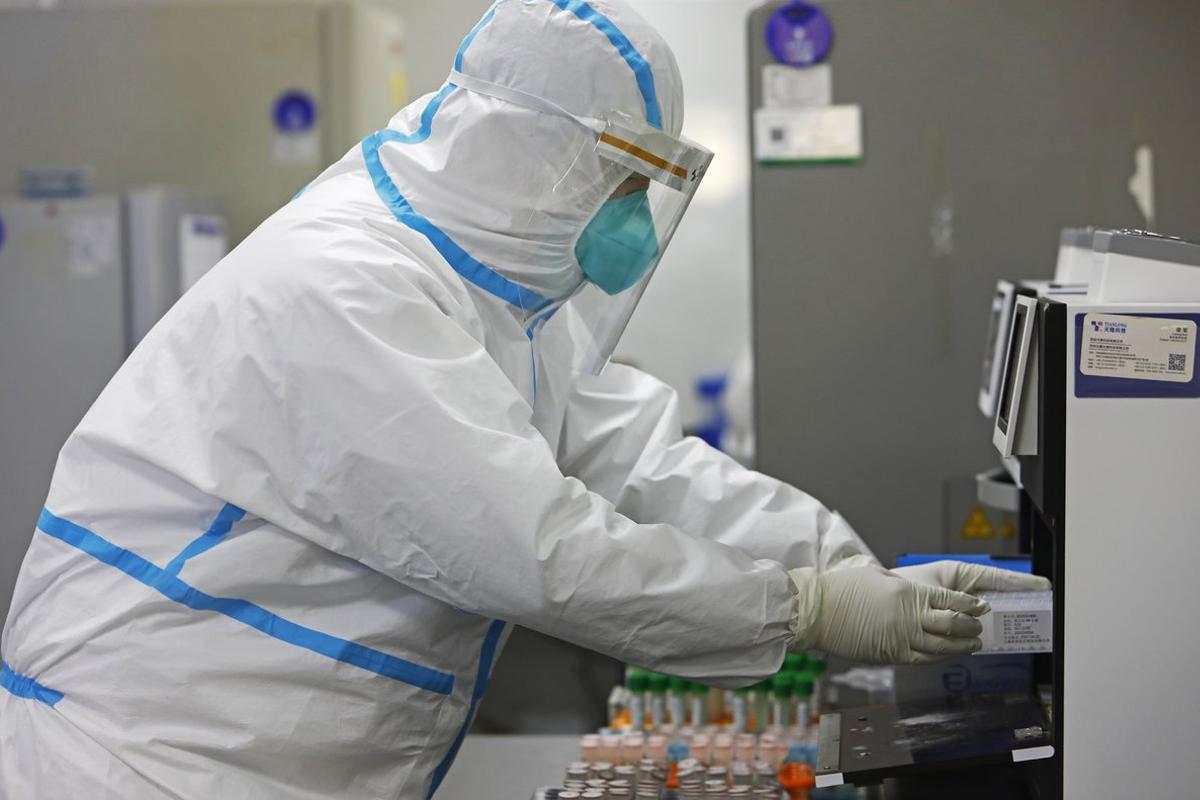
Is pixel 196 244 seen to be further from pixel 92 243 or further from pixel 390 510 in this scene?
pixel 390 510

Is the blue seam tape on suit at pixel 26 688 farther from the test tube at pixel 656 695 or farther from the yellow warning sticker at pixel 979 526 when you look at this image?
the yellow warning sticker at pixel 979 526

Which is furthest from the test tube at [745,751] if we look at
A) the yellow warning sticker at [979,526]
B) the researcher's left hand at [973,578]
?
the yellow warning sticker at [979,526]

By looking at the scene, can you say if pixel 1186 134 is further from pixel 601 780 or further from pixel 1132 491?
pixel 601 780

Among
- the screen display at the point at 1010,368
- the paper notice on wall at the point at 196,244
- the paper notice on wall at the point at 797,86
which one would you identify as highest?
the paper notice on wall at the point at 797,86

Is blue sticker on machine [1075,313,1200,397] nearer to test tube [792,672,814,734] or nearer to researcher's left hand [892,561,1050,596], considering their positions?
researcher's left hand [892,561,1050,596]

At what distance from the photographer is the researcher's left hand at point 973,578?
141 centimetres

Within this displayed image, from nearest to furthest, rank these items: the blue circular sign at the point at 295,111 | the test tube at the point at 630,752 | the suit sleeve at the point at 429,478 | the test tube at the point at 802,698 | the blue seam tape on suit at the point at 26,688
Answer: the suit sleeve at the point at 429,478, the blue seam tape on suit at the point at 26,688, the test tube at the point at 630,752, the test tube at the point at 802,698, the blue circular sign at the point at 295,111

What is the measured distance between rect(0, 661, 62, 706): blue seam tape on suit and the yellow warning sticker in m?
1.65

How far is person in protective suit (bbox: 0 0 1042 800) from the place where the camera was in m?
1.15

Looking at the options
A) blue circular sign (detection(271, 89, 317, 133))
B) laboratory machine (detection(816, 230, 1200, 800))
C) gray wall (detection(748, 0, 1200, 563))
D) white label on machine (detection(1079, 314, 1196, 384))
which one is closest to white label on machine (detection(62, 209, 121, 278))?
blue circular sign (detection(271, 89, 317, 133))

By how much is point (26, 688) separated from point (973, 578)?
40.1 inches

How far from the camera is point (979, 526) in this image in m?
2.34

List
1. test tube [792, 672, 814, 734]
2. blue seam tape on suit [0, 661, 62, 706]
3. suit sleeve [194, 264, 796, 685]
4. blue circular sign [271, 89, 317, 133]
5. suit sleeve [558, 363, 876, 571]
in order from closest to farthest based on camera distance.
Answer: suit sleeve [194, 264, 796, 685]
blue seam tape on suit [0, 661, 62, 706]
suit sleeve [558, 363, 876, 571]
test tube [792, 672, 814, 734]
blue circular sign [271, 89, 317, 133]

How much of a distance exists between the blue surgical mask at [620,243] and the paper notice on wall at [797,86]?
1059 millimetres
